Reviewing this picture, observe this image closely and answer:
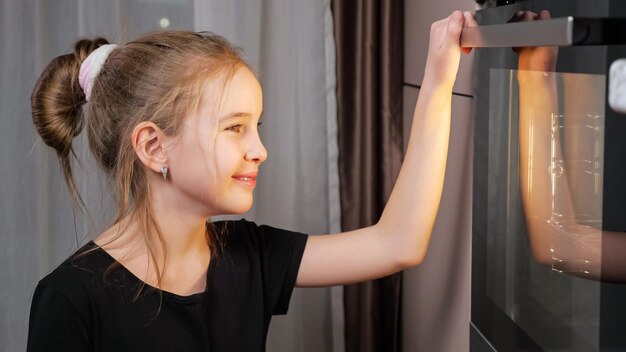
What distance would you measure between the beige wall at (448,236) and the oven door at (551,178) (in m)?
0.39

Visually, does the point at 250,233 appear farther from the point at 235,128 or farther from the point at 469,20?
the point at 469,20

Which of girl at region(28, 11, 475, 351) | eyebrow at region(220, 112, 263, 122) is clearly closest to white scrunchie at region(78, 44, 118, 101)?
girl at region(28, 11, 475, 351)

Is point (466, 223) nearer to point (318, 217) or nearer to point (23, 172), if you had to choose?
point (318, 217)

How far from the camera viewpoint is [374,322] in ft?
6.56

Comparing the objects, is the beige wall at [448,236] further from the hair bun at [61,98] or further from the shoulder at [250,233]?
the hair bun at [61,98]

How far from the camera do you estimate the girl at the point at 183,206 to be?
1.16 m

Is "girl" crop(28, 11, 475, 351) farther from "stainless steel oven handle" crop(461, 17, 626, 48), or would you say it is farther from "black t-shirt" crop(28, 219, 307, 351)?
"stainless steel oven handle" crop(461, 17, 626, 48)

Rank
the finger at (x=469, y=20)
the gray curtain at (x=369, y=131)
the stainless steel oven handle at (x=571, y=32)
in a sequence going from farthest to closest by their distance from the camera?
1. the gray curtain at (x=369, y=131)
2. the finger at (x=469, y=20)
3. the stainless steel oven handle at (x=571, y=32)

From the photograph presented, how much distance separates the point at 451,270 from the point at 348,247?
1.00ft

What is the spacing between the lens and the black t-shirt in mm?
1173

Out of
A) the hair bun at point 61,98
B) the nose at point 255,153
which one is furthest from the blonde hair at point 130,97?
the nose at point 255,153

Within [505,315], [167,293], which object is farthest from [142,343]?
[505,315]

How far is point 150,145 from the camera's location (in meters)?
1.21

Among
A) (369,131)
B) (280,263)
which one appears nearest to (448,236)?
(280,263)
